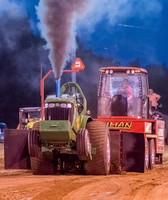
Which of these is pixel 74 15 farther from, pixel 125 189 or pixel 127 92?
pixel 125 189

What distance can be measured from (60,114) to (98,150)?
1178 mm

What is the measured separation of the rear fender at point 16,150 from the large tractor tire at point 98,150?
1732 millimetres

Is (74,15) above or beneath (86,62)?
beneath

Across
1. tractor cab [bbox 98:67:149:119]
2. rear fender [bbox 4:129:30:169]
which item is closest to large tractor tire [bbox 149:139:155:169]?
tractor cab [bbox 98:67:149:119]

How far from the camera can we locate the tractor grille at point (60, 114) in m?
13.1

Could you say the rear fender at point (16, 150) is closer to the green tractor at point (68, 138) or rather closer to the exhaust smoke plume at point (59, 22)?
the green tractor at point (68, 138)

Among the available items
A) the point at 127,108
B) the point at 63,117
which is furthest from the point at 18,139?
the point at 127,108

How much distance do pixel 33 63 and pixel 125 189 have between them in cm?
3356

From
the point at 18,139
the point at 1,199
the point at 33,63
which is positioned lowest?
the point at 1,199

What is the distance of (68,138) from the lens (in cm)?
1292

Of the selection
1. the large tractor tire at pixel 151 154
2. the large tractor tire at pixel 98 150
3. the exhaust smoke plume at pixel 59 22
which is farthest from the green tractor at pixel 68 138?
the exhaust smoke plume at pixel 59 22

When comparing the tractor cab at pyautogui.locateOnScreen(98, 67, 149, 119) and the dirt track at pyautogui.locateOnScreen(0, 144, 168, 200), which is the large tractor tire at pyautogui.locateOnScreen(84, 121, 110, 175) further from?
the tractor cab at pyautogui.locateOnScreen(98, 67, 149, 119)

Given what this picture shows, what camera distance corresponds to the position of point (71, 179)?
12266 mm

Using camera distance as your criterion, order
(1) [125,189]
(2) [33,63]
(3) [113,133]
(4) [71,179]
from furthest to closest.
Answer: (2) [33,63] → (3) [113,133] → (4) [71,179] → (1) [125,189]
